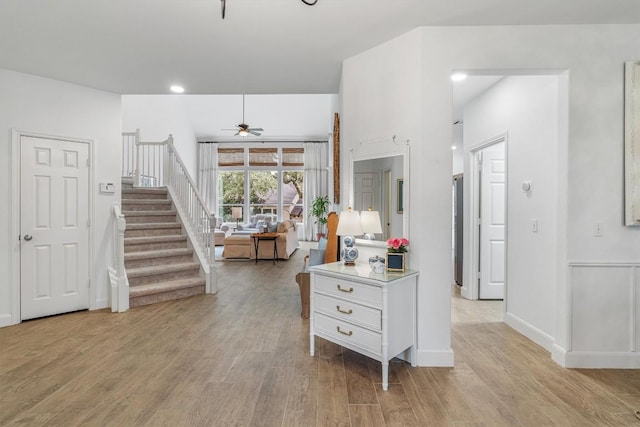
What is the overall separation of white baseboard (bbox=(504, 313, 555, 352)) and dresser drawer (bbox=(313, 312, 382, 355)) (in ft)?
5.64

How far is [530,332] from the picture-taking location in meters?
3.18

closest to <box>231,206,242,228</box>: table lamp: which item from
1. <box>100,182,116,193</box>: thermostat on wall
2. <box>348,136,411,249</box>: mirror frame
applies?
<box>100,182,116,193</box>: thermostat on wall

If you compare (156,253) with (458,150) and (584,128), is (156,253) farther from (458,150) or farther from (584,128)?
(458,150)

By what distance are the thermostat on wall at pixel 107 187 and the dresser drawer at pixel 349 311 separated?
323cm

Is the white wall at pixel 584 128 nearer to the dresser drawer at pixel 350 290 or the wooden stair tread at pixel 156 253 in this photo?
the dresser drawer at pixel 350 290

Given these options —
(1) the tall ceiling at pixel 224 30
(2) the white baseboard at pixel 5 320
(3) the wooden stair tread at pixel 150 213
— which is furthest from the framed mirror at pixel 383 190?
(2) the white baseboard at pixel 5 320

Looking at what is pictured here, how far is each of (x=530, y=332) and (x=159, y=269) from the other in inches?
176

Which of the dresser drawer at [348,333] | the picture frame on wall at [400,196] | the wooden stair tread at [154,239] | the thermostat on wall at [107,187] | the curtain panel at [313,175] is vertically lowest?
the dresser drawer at [348,333]

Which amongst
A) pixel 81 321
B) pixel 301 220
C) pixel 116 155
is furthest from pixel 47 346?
pixel 301 220

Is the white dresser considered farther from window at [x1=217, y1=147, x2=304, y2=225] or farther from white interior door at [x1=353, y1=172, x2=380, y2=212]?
window at [x1=217, y1=147, x2=304, y2=225]

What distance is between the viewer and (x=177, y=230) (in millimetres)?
5348

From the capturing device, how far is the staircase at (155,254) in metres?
4.30

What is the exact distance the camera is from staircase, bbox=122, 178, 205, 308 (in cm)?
430

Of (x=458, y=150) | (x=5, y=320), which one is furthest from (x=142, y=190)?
(x=458, y=150)
